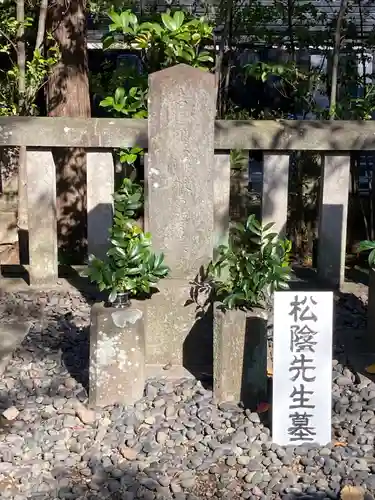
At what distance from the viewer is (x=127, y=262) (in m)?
3.46

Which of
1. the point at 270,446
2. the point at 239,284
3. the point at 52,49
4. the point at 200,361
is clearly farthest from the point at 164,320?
the point at 52,49

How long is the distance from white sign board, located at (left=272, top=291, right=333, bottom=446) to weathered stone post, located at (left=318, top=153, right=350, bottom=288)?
1652 mm

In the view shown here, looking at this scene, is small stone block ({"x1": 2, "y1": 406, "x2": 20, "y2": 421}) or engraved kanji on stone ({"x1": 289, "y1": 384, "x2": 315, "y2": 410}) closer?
engraved kanji on stone ({"x1": 289, "y1": 384, "x2": 315, "y2": 410})

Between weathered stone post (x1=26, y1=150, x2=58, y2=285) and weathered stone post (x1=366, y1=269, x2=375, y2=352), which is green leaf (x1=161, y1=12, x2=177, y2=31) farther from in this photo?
weathered stone post (x1=366, y1=269, x2=375, y2=352)

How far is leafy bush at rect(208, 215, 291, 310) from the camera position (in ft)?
11.0

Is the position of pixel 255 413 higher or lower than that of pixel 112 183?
lower

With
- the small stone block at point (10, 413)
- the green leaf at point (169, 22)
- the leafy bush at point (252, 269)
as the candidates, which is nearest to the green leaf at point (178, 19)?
the green leaf at point (169, 22)

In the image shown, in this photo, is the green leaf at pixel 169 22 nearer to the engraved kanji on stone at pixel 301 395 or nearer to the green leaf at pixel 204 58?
the green leaf at pixel 204 58

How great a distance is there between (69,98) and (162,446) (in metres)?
3.20

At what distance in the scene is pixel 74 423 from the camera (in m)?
3.22

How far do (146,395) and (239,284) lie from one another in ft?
2.31

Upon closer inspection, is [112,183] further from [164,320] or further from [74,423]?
[74,423]

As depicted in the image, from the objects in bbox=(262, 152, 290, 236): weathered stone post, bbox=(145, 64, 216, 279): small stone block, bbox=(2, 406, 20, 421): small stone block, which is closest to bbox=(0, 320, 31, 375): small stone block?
bbox=(2, 406, 20, 421): small stone block

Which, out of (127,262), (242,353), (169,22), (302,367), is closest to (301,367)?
(302,367)
